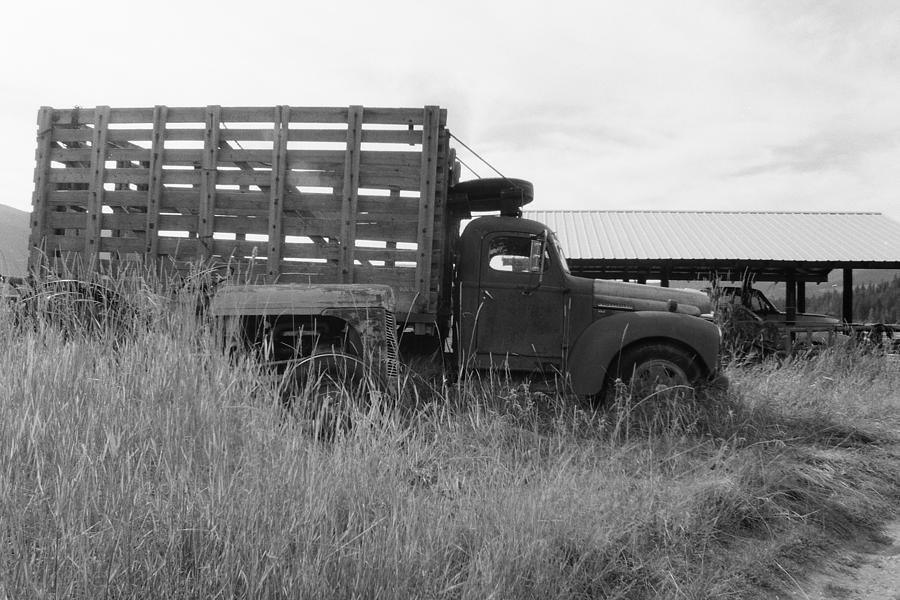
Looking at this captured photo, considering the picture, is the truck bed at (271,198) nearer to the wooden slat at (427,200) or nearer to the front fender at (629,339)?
the wooden slat at (427,200)

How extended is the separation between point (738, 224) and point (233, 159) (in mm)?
17026

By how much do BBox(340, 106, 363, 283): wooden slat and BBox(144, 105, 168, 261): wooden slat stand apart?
1797mm

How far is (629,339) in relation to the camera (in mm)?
5953

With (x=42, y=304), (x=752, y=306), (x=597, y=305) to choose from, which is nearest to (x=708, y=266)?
(x=752, y=306)

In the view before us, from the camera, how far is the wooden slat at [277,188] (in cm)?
569

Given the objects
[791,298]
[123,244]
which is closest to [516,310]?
[123,244]

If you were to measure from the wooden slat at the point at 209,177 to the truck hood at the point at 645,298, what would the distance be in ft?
12.6

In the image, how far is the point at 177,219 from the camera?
19.2ft

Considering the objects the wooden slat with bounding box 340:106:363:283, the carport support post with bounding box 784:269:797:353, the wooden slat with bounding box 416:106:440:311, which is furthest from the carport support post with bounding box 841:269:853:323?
the wooden slat with bounding box 340:106:363:283

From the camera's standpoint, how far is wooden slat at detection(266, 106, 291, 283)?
224 inches

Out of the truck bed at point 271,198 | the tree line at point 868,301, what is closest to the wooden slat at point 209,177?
the truck bed at point 271,198

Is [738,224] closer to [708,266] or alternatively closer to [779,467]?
[708,266]

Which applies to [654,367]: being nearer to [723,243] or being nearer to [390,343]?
[390,343]

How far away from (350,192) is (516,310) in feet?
6.49
